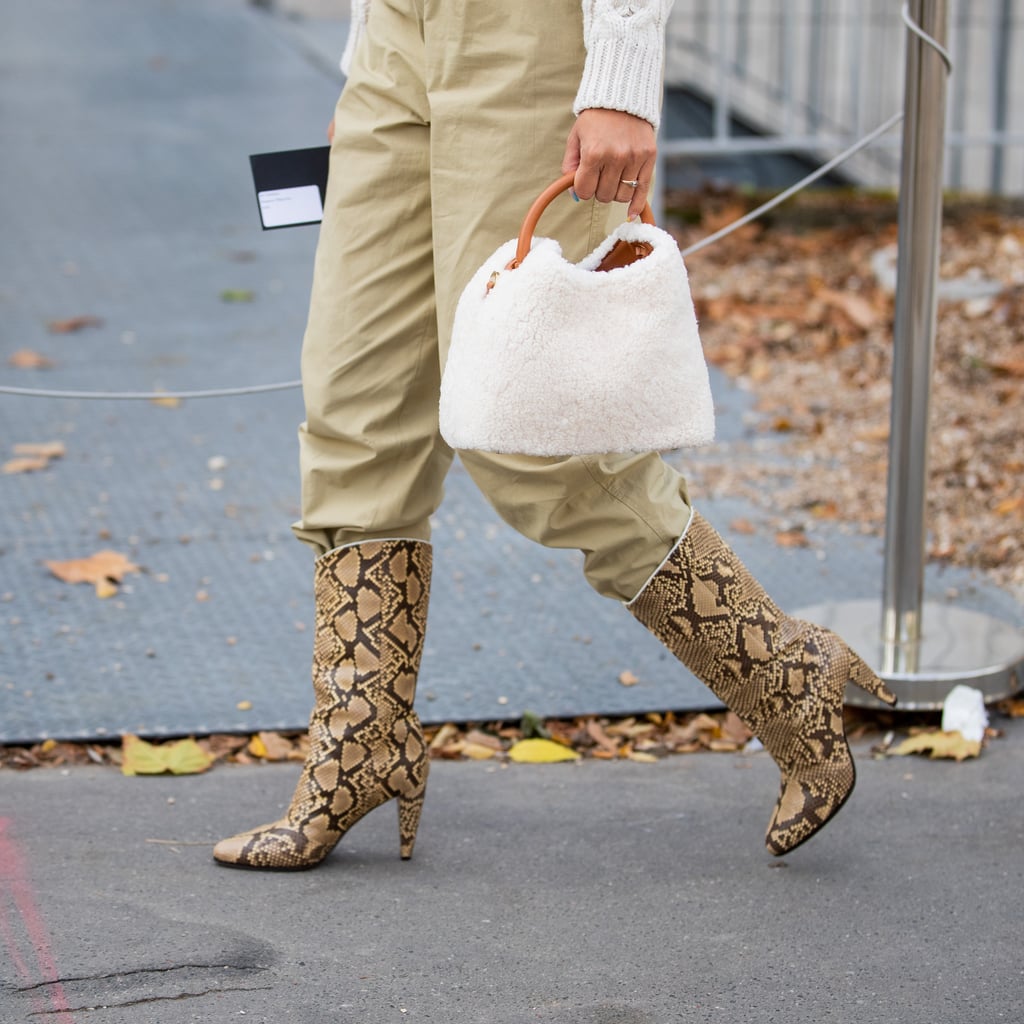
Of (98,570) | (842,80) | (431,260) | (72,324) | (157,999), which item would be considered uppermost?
(842,80)

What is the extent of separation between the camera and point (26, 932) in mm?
1893

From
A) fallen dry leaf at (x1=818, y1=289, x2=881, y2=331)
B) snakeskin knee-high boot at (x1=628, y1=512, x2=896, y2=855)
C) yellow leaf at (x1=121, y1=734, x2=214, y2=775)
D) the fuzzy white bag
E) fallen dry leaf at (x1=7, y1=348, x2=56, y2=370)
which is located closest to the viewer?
the fuzzy white bag

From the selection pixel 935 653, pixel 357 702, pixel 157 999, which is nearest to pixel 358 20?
pixel 357 702

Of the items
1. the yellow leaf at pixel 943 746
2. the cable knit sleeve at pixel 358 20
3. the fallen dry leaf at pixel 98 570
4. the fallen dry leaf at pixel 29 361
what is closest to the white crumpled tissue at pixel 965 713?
the yellow leaf at pixel 943 746

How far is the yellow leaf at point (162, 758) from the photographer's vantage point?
2393 mm

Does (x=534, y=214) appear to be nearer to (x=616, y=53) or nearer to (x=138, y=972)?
(x=616, y=53)

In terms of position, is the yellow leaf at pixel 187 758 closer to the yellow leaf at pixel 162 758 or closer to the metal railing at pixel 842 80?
the yellow leaf at pixel 162 758

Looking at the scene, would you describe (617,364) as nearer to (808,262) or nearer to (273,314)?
(273,314)

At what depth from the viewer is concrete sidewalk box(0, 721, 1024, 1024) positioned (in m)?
1.78

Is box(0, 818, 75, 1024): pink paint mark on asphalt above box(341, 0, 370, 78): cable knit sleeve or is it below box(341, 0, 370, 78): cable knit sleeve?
below

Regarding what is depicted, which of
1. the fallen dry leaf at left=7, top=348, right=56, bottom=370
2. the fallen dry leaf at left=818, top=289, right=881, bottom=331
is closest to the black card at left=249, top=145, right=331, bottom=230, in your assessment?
the fallen dry leaf at left=7, top=348, right=56, bottom=370

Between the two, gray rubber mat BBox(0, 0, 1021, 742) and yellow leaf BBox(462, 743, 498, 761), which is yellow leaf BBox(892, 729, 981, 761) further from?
yellow leaf BBox(462, 743, 498, 761)

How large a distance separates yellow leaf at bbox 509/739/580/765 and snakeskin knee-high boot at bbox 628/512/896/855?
489mm

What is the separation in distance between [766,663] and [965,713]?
0.64 metres
